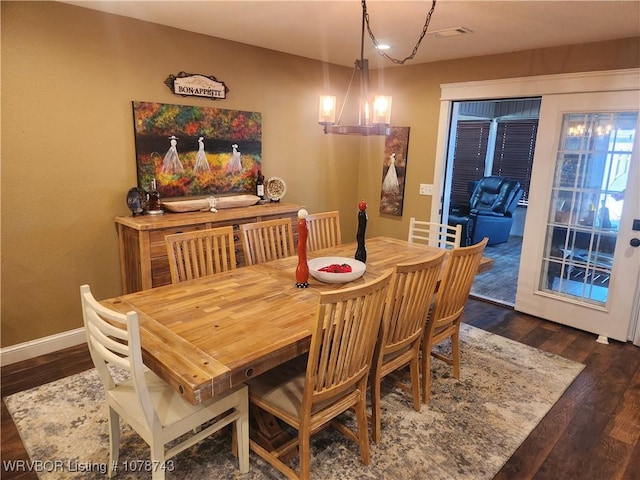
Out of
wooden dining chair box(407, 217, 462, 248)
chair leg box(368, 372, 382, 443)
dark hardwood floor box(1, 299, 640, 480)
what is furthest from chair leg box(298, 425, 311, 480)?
wooden dining chair box(407, 217, 462, 248)

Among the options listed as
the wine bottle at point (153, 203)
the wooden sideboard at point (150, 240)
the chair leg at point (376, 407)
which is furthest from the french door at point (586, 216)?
the wine bottle at point (153, 203)

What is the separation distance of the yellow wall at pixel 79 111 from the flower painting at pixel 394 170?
3.13 ft

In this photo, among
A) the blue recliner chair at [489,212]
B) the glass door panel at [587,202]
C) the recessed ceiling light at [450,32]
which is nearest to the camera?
the recessed ceiling light at [450,32]

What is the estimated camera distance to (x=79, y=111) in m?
3.02

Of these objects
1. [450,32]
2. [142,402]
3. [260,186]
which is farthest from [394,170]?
[142,402]

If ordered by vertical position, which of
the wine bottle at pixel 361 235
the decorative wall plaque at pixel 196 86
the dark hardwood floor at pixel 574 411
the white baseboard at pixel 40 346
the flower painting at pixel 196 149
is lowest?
the dark hardwood floor at pixel 574 411

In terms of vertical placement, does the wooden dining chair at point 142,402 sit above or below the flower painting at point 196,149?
below

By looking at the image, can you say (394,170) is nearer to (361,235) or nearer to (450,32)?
(450,32)

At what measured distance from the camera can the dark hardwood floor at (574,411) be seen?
6.99 ft

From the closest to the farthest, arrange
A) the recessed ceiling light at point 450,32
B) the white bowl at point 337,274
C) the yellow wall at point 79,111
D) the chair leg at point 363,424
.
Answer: the chair leg at point 363,424
the white bowl at point 337,274
the yellow wall at point 79,111
the recessed ceiling light at point 450,32

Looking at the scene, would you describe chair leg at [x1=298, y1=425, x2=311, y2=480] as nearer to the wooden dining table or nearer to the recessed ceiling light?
the wooden dining table

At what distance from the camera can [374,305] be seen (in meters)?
1.85

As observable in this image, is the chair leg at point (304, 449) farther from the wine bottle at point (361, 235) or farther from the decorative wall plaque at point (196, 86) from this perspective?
the decorative wall plaque at point (196, 86)

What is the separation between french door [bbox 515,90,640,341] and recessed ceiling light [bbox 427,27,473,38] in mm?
1094
